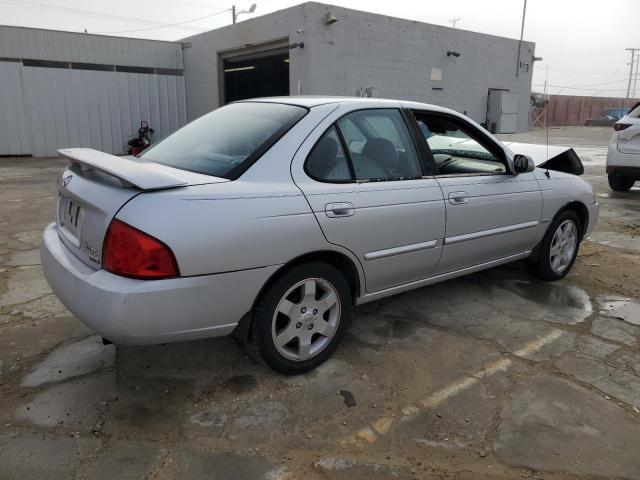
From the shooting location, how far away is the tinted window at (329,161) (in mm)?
2896

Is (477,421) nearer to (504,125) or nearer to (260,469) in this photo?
(260,469)

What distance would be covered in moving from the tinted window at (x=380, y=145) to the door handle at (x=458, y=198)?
286 millimetres

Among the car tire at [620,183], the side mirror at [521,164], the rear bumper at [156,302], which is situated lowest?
the car tire at [620,183]

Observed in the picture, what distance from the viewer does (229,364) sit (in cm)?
312

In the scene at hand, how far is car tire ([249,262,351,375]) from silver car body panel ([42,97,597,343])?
0.11m

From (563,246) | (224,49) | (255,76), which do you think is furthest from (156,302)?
(255,76)

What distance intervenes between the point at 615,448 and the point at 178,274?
2.22 metres

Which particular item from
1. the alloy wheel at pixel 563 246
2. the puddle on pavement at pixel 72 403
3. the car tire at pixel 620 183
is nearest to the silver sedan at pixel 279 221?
the puddle on pavement at pixel 72 403

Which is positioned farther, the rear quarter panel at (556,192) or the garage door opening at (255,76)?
the garage door opening at (255,76)

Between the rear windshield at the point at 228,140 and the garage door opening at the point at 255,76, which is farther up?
the garage door opening at the point at 255,76

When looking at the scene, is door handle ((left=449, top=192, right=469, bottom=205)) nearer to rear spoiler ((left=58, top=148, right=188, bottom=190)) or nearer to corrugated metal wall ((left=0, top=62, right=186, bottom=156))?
rear spoiler ((left=58, top=148, right=188, bottom=190))

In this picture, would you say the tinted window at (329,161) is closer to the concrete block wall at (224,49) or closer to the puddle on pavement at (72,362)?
the puddle on pavement at (72,362)

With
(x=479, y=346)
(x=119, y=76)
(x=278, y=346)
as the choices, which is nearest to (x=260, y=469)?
(x=278, y=346)

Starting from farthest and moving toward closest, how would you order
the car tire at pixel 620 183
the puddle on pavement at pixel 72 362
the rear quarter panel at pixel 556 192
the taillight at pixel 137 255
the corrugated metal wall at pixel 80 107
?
1. the corrugated metal wall at pixel 80 107
2. the car tire at pixel 620 183
3. the rear quarter panel at pixel 556 192
4. the puddle on pavement at pixel 72 362
5. the taillight at pixel 137 255
